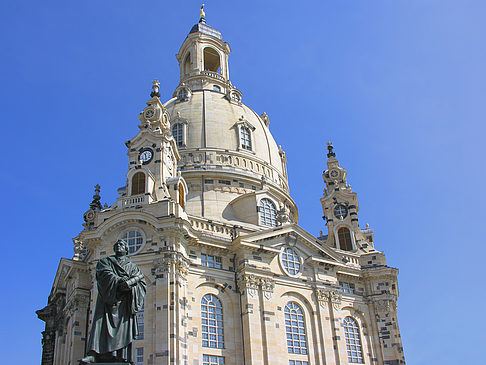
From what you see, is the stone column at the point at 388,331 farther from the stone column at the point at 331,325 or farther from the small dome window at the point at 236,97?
the small dome window at the point at 236,97

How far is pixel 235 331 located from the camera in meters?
36.3

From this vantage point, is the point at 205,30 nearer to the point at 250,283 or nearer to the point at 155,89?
the point at 155,89

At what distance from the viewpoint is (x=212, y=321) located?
35.8 m

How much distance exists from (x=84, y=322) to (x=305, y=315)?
1621cm

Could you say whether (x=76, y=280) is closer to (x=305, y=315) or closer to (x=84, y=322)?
(x=84, y=322)

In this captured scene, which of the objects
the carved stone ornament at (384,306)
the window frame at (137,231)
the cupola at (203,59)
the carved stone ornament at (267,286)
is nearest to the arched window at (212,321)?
the carved stone ornament at (267,286)

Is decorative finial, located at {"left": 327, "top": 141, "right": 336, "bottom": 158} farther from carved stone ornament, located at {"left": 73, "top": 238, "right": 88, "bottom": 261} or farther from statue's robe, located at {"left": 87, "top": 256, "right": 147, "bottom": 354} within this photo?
statue's robe, located at {"left": 87, "top": 256, "right": 147, "bottom": 354}

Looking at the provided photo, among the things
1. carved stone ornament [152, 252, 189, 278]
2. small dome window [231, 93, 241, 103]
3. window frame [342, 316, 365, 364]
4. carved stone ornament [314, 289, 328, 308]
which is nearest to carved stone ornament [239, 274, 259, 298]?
carved stone ornament [152, 252, 189, 278]

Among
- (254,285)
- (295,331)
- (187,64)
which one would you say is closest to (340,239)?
(295,331)

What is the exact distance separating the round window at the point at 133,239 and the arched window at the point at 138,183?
148 inches

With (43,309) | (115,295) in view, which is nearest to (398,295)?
(43,309)

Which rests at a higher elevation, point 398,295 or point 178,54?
point 178,54

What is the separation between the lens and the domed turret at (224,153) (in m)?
46.2

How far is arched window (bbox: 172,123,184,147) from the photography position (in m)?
50.8
